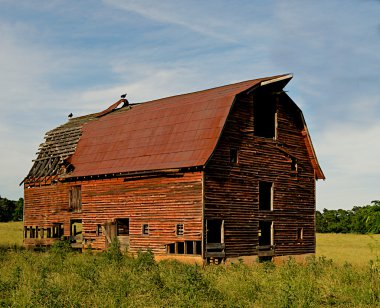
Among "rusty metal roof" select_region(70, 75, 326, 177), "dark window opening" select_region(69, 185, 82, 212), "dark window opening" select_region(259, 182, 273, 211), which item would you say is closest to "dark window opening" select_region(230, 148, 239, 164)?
"rusty metal roof" select_region(70, 75, 326, 177)

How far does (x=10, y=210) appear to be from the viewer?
96625 mm

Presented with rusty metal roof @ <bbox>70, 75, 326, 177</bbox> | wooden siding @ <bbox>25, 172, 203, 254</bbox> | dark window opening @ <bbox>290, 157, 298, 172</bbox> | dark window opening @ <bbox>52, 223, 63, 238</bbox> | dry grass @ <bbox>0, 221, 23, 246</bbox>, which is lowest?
dry grass @ <bbox>0, 221, 23, 246</bbox>

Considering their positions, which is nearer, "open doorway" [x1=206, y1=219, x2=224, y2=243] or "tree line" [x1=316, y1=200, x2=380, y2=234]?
"open doorway" [x1=206, y1=219, x2=224, y2=243]

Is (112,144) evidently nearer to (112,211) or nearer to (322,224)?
(112,211)

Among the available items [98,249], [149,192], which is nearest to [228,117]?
[149,192]

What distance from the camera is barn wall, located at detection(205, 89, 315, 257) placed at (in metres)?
25.9

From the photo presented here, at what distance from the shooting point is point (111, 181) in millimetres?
30047

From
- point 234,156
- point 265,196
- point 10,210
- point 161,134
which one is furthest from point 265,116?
point 10,210

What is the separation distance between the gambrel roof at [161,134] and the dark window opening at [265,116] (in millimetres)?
1182

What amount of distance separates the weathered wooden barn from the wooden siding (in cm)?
5

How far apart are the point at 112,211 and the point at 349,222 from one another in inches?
2192

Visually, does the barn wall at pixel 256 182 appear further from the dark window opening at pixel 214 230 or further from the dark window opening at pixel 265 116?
the dark window opening at pixel 214 230

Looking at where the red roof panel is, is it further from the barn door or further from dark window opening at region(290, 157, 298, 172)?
dark window opening at region(290, 157, 298, 172)

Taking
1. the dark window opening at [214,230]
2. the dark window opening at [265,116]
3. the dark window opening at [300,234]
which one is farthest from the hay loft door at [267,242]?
the dark window opening at [265,116]
